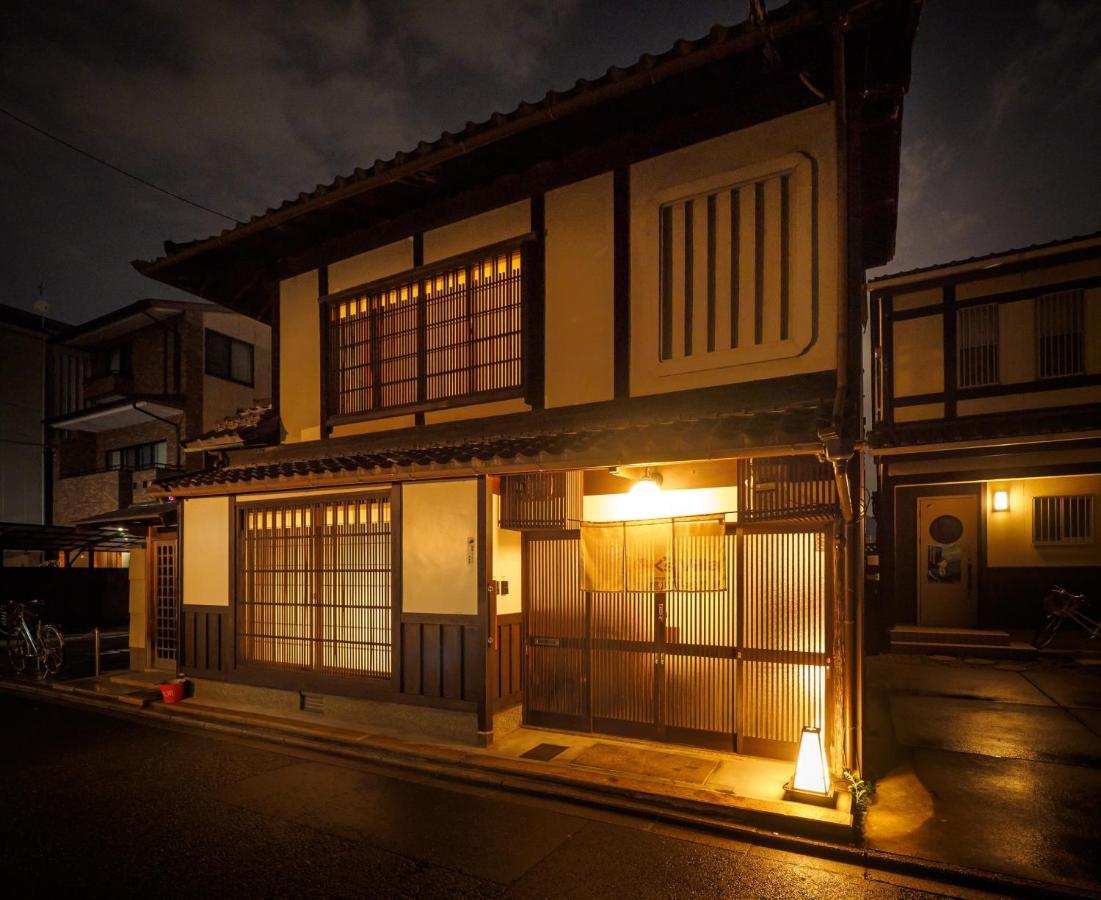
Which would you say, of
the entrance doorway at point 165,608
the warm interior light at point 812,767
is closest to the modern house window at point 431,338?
the warm interior light at point 812,767

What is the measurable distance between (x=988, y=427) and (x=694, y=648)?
11.0 m

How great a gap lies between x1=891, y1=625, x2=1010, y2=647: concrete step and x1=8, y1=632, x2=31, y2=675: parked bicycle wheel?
813 inches

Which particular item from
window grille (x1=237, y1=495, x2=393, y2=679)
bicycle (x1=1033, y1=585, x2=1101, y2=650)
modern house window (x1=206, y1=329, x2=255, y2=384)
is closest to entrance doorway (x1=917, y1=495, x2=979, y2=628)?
bicycle (x1=1033, y1=585, x2=1101, y2=650)

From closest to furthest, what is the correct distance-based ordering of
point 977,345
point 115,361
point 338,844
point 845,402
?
point 338,844, point 845,402, point 977,345, point 115,361

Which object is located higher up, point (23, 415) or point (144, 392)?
point (144, 392)

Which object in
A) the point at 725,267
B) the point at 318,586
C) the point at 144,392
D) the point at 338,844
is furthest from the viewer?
the point at 144,392

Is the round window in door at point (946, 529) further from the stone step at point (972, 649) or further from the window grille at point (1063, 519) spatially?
the stone step at point (972, 649)

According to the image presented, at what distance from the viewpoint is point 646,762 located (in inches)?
312

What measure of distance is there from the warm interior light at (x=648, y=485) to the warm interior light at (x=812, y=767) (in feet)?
10.8

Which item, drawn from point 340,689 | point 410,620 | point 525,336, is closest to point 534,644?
point 410,620

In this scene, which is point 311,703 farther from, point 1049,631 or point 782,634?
point 1049,631

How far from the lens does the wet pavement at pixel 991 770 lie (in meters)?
5.72

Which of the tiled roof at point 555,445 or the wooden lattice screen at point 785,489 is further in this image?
the wooden lattice screen at point 785,489

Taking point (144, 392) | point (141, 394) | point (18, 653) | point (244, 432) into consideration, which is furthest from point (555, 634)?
point (144, 392)
